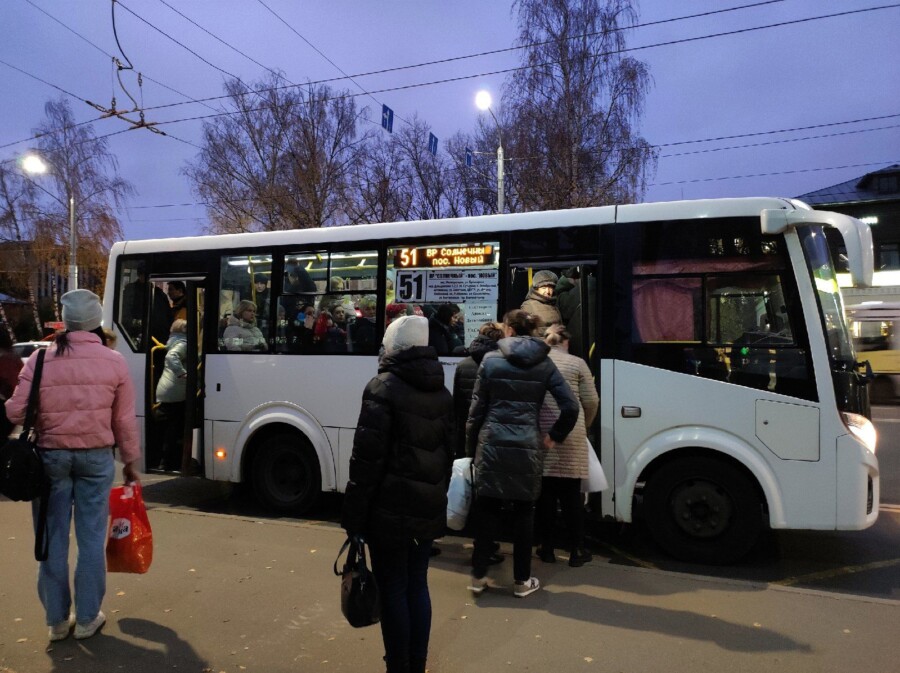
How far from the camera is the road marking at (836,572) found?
16.8ft

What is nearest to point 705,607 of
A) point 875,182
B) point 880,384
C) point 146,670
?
point 146,670

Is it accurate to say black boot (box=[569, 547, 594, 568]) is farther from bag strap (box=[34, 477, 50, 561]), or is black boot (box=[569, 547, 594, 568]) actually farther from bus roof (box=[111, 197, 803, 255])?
bag strap (box=[34, 477, 50, 561])

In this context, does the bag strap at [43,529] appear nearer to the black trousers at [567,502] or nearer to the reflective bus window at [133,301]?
the black trousers at [567,502]

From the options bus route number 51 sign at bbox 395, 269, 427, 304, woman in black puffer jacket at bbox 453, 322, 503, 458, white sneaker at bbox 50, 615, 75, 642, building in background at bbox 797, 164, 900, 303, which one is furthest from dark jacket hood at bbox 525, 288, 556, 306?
building in background at bbox 797, 164, 900, 303

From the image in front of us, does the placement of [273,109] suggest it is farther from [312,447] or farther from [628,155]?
[312,447]

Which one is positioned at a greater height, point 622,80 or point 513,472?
point 622,80

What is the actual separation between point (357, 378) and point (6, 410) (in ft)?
10.1

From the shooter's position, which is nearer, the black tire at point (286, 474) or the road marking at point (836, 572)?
the road marking at point (836, 572)

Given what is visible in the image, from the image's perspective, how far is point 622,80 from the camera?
26.2 meters

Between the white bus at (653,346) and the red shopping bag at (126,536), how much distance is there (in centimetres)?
261

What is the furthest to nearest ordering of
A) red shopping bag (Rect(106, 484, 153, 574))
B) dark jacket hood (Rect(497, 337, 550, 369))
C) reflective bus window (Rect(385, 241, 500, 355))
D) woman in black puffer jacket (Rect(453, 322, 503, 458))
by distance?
reflective bus window (Rect(385, 241, 500, 355)), woman in black puffer jacket (Rect(453, 322, 503, 458)), dark jacket hood (Rect(497, 337, 550, 369)), red shopping bag (Rect(106, 484, 153, 574))

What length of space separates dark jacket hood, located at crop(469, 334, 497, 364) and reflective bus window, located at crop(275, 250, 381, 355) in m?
1.52

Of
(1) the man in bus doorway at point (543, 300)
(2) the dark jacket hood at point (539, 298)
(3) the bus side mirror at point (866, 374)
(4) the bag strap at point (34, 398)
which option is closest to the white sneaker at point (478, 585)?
(1) the man in bus doorway at point (543, 300)

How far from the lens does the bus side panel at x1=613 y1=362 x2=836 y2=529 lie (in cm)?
498
